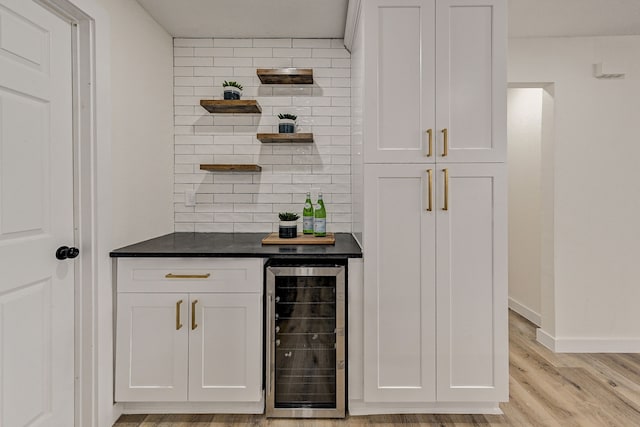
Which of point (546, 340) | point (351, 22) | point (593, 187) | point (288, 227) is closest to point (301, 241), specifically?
point (288, 227)

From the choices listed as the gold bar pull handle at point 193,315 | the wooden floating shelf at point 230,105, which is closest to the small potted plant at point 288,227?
the gold bar pull handle at point 193,315

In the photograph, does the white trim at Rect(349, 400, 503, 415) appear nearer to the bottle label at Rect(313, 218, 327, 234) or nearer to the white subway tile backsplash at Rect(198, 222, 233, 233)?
the bottle label at Rect(313, 218, 327, 234)

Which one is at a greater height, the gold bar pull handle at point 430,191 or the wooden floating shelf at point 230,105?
the wooden floating shelf at point 230,105

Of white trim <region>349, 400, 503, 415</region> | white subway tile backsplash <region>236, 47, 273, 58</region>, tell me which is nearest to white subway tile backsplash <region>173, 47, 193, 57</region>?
white subway tile backsplash <region>236, 47, 273, 58</region>

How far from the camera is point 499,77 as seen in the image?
6.49ft

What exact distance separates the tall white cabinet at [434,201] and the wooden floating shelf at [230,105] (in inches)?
36.6

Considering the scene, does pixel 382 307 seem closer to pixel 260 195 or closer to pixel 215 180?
pixel 260 195

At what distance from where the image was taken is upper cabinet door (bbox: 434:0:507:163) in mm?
1965

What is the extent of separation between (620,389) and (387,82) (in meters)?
2.38

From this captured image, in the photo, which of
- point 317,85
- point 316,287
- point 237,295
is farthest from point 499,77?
point 237,295

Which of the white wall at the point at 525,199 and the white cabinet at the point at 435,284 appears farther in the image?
the white wall at the point at 525,199

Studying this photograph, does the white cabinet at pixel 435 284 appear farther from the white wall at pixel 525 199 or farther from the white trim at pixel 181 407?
the white wall at pixel 525 199

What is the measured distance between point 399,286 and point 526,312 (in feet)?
7.97

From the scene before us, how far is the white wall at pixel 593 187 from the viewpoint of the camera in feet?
9.43
